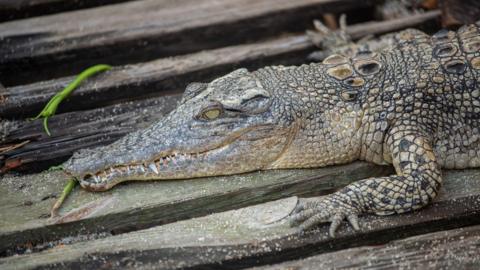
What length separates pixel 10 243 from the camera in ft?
10.6

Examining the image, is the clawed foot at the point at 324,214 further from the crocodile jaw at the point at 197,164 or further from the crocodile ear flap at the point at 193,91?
the crocodile ear flap at the point at 193,91

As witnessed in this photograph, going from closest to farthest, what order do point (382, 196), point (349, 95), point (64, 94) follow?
1. point (382, 196)
2. point (349, 95)
3. point (64, 94)

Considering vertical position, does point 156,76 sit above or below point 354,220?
above

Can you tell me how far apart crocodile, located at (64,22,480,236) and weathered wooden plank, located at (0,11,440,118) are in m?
0.69

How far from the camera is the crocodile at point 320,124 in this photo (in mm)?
3455

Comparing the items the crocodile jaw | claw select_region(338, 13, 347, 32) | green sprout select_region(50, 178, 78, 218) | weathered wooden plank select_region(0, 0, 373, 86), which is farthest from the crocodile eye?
claw select_region(338, 13, 347, 32)

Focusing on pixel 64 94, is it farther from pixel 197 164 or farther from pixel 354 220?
pixel 354 220

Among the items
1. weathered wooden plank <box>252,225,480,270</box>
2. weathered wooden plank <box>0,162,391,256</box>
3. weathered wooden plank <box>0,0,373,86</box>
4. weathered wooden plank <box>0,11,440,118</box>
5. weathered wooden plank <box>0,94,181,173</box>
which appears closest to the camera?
weathered wooden plank <box>252,225,480,270</box>

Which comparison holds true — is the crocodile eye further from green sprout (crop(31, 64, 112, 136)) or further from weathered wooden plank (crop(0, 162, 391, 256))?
green sprout (crop(31, 64, 112, 136))

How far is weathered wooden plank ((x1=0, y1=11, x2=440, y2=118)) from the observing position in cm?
420

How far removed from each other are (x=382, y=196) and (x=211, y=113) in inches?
39.5

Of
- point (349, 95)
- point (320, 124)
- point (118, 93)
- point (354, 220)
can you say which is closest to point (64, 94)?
point (118, 93)

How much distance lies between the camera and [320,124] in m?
3.61

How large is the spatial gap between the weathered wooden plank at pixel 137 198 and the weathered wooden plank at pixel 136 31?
115cm
